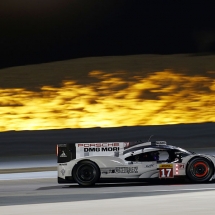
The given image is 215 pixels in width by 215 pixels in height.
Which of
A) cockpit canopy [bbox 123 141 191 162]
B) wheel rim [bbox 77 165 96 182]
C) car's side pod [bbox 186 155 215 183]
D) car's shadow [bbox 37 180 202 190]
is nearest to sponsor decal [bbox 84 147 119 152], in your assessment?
cockpit canopy [bbox 123 141 191 162]

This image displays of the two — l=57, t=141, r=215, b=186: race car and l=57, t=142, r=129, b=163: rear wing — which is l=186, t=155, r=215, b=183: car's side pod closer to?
l=57, t=141, r=215, b=186: race car

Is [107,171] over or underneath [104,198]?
over

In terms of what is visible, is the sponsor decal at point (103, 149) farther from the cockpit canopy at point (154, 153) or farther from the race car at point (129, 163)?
the cockpit canopy at point (154, 153)

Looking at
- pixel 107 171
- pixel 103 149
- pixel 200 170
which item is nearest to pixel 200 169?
pixel 200 170

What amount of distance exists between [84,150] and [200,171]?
84.0 inches

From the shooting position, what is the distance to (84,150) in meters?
11.5

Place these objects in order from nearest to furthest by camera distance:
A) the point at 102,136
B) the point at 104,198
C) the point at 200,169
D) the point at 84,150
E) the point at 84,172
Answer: the point at 104,198
the point at 200,169
the point at 84,172
the point at 84,150
the point at 102,136

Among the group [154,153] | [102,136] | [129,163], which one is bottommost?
[129,163]

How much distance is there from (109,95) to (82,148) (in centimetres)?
1017

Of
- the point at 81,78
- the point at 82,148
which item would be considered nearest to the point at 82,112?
the point at 81,78

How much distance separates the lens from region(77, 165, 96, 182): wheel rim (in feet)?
37.2

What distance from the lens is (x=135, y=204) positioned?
8094mm

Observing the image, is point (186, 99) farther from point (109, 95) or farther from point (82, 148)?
point (82, 148)

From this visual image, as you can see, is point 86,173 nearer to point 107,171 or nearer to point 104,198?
point 107,171
